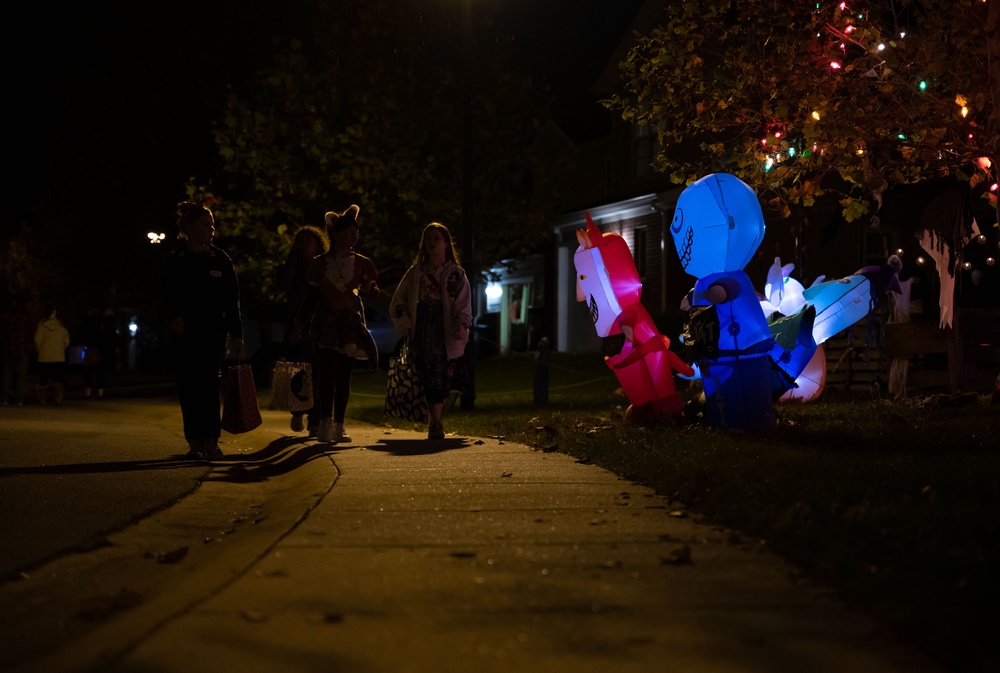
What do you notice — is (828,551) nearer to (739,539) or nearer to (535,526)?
(739,539)

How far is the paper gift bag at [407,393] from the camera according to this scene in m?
11.0

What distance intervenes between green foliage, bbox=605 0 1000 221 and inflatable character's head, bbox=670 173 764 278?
2.67m

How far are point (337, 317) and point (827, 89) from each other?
→ 602cm

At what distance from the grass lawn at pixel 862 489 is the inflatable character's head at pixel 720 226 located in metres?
1.45

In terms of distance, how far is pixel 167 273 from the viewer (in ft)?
32.4

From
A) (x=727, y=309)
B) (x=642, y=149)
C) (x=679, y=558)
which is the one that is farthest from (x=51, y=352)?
(x=679, y=558)

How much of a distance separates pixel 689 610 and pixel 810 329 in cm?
800

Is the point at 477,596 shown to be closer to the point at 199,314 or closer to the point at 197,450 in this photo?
the point at 199,314

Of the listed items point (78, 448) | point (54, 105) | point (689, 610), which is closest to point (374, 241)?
point (78, 448)

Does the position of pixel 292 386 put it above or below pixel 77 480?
above

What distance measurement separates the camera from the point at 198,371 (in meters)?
9.80

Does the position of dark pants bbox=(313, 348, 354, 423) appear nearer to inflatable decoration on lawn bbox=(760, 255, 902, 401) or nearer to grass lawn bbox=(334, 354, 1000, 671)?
grass lawn bbox=(334, 354, 1000, 671)

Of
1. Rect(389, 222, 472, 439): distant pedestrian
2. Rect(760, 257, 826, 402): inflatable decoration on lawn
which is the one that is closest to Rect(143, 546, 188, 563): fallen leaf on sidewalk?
Rect(389, 222, 472, 439): distant pedestrian

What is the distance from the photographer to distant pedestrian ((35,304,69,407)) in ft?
67.4
